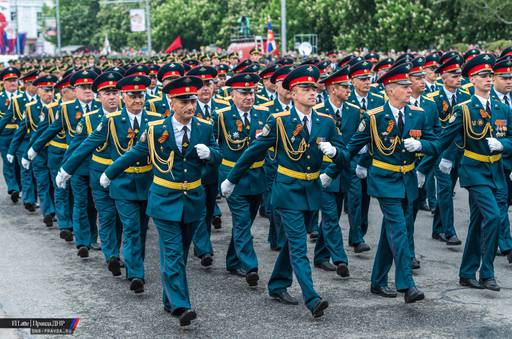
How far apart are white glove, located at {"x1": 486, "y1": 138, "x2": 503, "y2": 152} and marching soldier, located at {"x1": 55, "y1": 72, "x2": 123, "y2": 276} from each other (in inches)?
153

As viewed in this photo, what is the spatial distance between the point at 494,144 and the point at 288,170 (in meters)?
2.07

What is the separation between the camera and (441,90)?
12.5 meters

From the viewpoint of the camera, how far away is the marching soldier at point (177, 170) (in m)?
7.77

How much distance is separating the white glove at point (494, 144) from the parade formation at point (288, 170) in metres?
0.01

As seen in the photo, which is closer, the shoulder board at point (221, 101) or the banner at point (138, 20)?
the shoulder board at point (221, 101)

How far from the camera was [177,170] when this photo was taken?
7918 mm

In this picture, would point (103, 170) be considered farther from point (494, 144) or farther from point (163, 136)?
point (494, 144)

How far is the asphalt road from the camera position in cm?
755

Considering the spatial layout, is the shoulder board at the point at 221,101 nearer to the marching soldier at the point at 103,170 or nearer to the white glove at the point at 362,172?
the marching soldier at the point at 103,170

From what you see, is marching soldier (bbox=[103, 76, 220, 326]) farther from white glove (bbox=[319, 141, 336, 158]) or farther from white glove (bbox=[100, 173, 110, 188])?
white glove (bbox=[319, 141, 336, 158])

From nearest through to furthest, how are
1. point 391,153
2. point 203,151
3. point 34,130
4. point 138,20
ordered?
point 203,151
point 391,153
point 34,130
point 138,20

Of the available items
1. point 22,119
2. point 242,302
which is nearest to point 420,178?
point 242,302

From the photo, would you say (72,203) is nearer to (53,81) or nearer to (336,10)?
(53,81)

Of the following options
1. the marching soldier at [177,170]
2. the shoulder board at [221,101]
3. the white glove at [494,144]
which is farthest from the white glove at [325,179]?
the shoulder board at [221,101]
